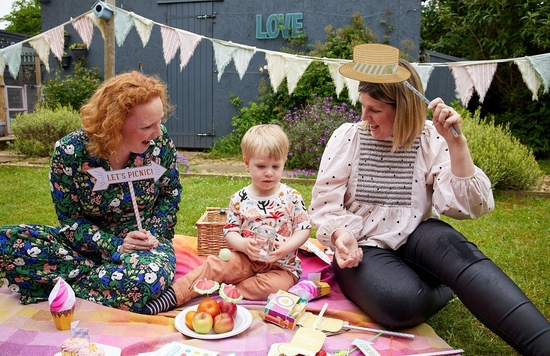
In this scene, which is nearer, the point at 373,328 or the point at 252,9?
the point at 373,328

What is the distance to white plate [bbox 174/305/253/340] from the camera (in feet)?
6.27

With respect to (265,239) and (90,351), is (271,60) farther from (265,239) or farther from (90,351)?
(90,351)

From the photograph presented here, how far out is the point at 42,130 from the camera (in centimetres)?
742

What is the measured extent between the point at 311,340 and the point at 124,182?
1167 mm

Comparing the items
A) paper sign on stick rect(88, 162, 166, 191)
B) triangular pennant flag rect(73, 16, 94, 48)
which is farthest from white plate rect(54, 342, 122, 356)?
triangular pennant flag rect(73, 16, 94, 48)

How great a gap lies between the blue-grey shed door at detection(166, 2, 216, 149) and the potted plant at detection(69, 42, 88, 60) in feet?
5.95

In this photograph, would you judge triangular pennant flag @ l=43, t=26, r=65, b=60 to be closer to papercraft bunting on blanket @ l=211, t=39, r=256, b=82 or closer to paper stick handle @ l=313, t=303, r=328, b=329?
papercraft bunting on blanket @ l=211, t=39, r=256, b=82

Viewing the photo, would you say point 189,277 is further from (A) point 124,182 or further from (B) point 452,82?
(B) point 452,82

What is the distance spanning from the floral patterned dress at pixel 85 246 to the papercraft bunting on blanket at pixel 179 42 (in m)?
3.32

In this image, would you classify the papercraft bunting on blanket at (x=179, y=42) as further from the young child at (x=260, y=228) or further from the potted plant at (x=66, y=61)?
the potted plant at (x=66, y=61)

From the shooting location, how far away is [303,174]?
246 inches

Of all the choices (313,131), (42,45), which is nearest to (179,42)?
(42,45)

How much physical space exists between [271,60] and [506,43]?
16.4ft

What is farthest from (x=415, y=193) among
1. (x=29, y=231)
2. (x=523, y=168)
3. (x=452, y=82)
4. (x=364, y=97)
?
(x=452, y=82)
